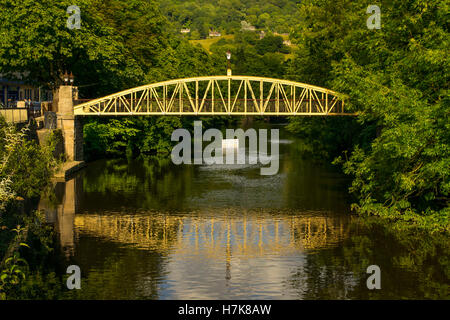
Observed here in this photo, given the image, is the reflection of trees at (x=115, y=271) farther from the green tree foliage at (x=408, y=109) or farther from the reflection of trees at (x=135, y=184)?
the green tree foliage at (x=408, y=109)

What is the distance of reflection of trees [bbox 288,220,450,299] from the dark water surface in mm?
44

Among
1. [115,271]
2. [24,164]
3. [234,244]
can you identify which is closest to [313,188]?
[234,244]

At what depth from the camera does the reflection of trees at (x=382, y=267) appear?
26.8 metres

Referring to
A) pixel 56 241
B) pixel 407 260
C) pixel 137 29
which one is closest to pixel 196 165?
pixel 137 29

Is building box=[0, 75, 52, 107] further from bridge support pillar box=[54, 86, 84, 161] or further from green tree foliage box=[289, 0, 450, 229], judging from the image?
green tree foliage box=[289, 0, 450, 229]

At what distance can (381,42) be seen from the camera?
4281 centimetres

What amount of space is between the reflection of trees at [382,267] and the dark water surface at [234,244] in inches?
1.7

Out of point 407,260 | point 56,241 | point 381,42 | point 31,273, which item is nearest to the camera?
point 31,273

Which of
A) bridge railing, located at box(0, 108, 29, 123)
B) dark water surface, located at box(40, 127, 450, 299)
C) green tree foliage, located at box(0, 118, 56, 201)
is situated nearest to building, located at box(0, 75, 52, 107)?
bridge railing, located at box(0, 108, 29, 123)

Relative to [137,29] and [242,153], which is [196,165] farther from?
[137,29]

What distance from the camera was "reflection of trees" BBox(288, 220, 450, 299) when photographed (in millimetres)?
26812

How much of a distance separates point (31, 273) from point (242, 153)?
2239 inches

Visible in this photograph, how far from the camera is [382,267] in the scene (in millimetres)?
30266

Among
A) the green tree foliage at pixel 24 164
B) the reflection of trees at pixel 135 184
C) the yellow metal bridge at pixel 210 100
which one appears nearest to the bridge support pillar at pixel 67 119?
the yellow metal bridge at pixel 210 100
